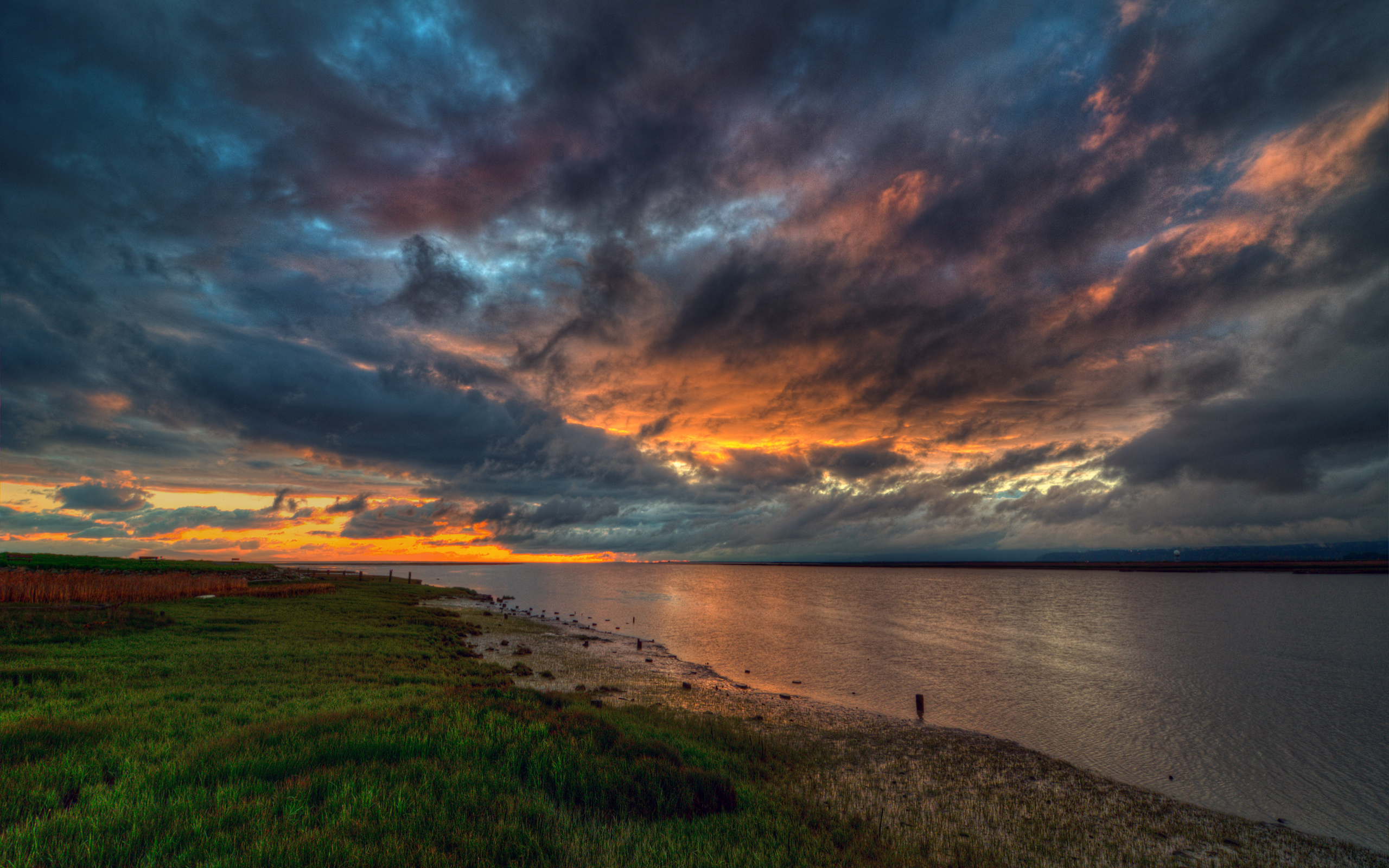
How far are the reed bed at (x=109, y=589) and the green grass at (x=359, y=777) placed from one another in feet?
64.5

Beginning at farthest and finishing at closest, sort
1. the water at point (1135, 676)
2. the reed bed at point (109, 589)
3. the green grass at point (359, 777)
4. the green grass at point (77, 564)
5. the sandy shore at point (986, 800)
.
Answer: the green grass at point (77, 564) → the reed bed at point (109, 589) → the water at point (1135, 676) → the sandy shore at point (986, 800) → the green grass at point (359, 777)

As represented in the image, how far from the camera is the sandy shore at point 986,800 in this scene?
13766mm

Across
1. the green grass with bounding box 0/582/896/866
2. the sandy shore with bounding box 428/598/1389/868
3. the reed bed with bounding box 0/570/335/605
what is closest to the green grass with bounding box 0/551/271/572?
the reed bed with bounding box 0/570/335/605

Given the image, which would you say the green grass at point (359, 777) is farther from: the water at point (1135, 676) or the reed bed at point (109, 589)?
the reed bed at point (109, 589)

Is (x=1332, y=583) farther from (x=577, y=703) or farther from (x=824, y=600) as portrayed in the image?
(x=577, y=703)

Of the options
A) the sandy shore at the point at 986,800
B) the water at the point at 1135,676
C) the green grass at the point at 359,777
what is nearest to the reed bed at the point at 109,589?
the green grass at the point at 359,777

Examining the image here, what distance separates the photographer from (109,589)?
38.1m

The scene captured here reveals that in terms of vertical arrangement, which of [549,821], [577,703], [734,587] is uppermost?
[549,821]

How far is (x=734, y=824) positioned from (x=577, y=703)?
35.7ft

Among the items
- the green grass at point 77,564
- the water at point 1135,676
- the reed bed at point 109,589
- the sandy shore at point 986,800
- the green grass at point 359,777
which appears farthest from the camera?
the green grass at point 77,564

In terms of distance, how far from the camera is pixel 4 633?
21703 mm

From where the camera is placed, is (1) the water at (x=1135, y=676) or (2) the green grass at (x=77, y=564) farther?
(2) the green grass at (x=77, y=564)

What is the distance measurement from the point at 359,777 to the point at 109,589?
154ft

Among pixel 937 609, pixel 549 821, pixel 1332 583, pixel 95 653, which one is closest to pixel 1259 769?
pixel 549 821
